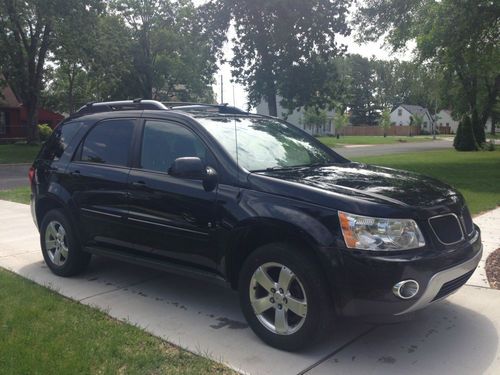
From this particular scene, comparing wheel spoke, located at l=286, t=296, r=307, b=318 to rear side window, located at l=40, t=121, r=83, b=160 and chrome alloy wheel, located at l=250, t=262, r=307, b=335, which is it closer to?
chrome alloy wheel, located at l=250, t=262, r=307, b=335

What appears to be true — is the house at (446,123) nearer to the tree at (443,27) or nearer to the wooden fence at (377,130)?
the wooden fence at (377,130)

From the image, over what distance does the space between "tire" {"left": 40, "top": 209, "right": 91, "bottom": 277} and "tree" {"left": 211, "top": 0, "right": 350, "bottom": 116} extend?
20.0 meters

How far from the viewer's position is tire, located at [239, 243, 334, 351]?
358cm

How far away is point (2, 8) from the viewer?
24.6 meters

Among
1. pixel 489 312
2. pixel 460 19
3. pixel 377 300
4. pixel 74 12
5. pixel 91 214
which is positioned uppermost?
pixel 74 12

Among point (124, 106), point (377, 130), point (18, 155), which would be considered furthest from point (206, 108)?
point (377, 130)

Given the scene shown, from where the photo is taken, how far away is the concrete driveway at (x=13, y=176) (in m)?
14.7

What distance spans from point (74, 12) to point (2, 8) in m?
3.40

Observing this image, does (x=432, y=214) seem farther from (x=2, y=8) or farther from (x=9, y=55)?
(x=9, y=55)

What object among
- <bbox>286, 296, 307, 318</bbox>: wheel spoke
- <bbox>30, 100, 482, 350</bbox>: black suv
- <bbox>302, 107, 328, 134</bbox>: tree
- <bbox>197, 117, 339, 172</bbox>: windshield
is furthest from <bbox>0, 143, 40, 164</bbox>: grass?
<bbox>302, 107, 328, 134</bbox>: tree

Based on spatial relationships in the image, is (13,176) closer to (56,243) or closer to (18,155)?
(18,155)

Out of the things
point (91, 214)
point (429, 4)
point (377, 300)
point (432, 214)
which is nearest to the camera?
point (377, 300)

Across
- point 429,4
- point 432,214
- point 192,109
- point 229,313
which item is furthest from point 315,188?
point 429,4

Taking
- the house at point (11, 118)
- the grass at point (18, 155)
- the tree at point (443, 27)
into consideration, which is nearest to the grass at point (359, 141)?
the tree at point (443, 27)
